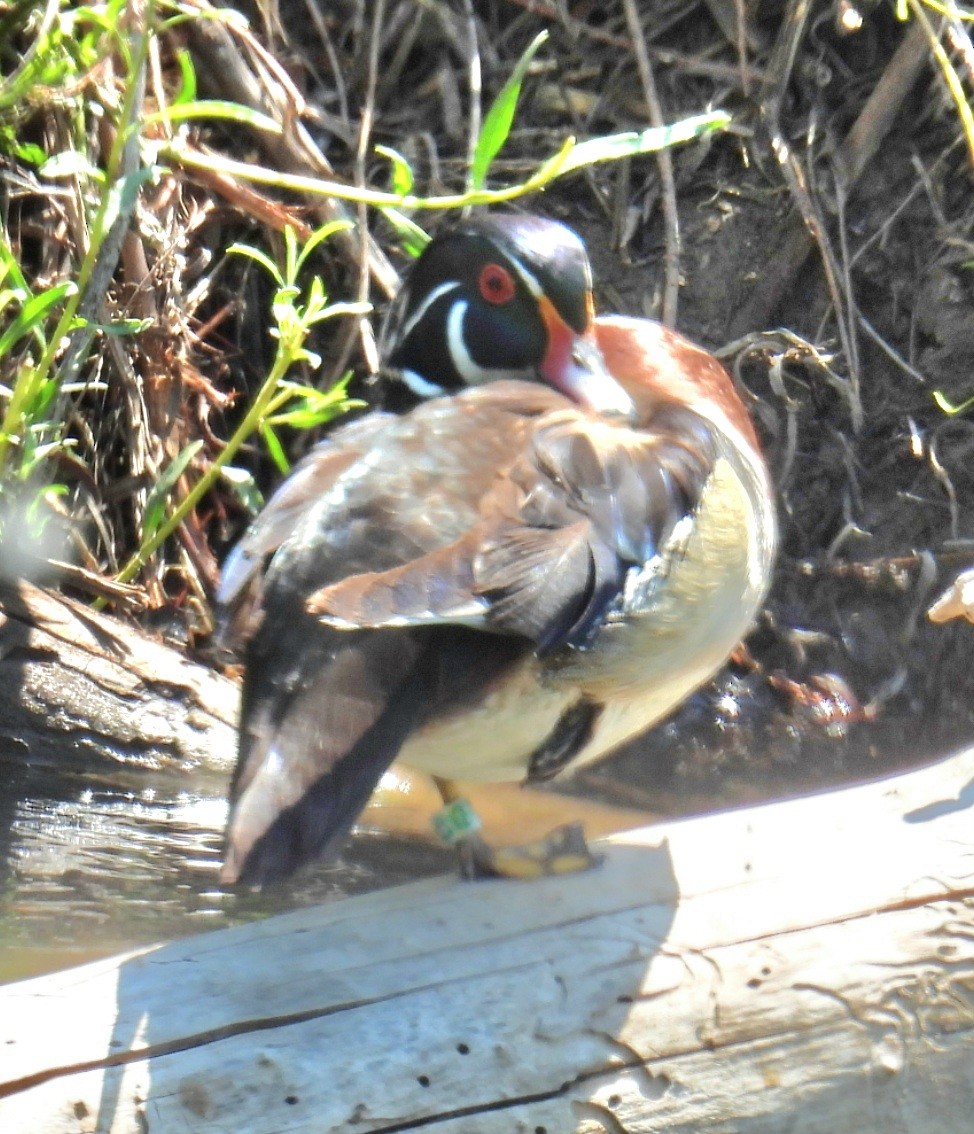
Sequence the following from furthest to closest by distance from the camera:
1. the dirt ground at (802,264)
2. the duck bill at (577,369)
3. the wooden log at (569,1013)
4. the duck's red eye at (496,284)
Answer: the dirt ground at (802,264)
the duck's red eye at (496,284)
the duck bill at (577,369)
the wooden log at (569,1013)

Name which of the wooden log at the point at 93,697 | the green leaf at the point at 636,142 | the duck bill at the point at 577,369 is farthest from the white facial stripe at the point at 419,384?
the wooden log at the point at 93,697

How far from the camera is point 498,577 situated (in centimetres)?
179

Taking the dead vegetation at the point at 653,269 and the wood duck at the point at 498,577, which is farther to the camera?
the dead vegetation at the point at 653,269

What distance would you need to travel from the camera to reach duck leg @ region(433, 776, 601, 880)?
1960 mm

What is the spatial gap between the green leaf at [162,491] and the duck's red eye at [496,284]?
921 millimetres

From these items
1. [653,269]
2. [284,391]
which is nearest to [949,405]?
[653,269]

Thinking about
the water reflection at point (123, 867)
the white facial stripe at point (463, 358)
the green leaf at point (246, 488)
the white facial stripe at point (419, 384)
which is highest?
the white facial stripe at point (463, 358)

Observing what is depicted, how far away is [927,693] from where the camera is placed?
3.54 metres

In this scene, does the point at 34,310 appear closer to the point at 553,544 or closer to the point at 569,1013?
the point at 553,544

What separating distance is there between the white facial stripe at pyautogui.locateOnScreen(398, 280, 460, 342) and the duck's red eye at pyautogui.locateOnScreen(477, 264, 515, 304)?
0.08m

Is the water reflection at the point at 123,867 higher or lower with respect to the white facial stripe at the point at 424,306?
lower

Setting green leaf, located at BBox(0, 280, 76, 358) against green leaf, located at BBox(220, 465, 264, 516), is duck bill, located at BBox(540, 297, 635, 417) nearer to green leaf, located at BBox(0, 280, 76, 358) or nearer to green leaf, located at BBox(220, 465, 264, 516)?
green leaf, located at BBox(0, 280, 76, 358)

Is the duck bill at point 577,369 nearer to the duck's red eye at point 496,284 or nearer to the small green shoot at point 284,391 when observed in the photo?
the duck's red eye at point 496,284

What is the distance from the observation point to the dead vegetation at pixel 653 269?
135 inches
